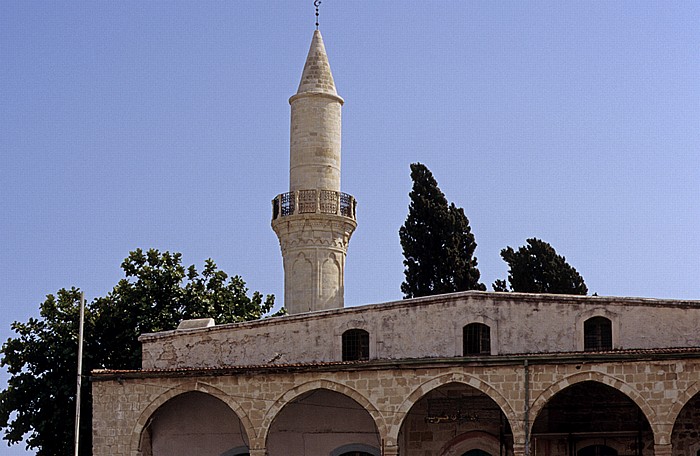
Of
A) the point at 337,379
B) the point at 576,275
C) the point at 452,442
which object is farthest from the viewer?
the point at 576,275

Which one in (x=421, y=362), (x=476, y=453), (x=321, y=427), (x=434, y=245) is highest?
(x=434, y=245)

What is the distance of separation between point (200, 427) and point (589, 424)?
8.50m

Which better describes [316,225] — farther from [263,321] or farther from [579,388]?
[579,388]

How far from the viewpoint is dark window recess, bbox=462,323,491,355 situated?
2933 cm

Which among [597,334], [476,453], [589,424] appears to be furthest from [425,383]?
[589,424]

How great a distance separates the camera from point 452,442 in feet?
98.1

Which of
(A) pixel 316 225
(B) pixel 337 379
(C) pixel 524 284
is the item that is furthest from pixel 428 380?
(C) pixel 524 284

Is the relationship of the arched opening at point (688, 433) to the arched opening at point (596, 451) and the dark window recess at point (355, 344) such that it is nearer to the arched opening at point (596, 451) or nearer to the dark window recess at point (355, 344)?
the arched opening at point (596, 451)

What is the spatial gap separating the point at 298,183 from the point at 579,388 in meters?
11.2

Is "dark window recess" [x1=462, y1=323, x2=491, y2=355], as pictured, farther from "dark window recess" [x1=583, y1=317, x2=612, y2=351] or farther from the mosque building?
"dark window recess" [x1=583, y1=317, x2=612, y2=351]

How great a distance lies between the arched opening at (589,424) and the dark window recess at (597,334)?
2.91 ft

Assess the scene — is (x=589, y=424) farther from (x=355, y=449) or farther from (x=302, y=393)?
(x=302, y=393)

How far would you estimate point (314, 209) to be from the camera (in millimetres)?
37250

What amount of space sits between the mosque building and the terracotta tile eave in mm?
29
